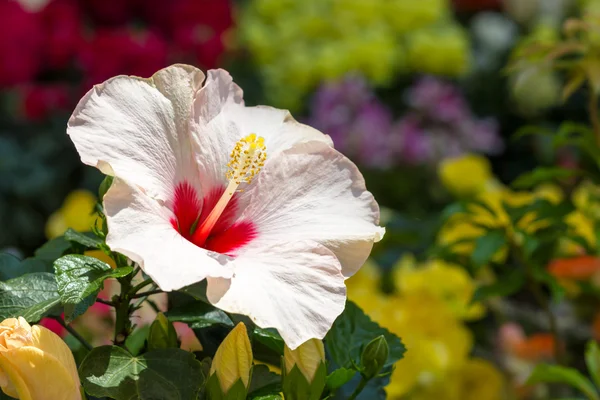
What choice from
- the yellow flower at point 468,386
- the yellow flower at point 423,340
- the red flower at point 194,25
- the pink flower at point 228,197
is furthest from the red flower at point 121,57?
the pink flower at point 228,197

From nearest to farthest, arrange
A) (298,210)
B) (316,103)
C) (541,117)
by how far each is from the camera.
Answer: (298,210) → (316,103) → (541,117)

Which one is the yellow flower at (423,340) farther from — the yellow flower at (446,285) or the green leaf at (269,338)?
the green leaf at (269,338)

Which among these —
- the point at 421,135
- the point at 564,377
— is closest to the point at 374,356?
the point at 564,377

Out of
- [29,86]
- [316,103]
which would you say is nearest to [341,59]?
[316,103]

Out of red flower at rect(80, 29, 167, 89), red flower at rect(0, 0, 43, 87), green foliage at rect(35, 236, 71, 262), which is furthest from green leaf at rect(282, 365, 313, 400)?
red flower at rect(0, 0, 43, 87)

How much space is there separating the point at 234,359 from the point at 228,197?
138mm

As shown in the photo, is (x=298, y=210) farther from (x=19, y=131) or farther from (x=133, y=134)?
(x=19, y=131)

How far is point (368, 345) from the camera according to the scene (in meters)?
0.70

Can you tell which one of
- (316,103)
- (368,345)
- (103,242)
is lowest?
(316,103)

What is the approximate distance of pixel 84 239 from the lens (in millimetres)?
679

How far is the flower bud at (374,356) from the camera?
0.69 meters

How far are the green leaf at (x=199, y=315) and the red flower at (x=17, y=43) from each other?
8.21 ft

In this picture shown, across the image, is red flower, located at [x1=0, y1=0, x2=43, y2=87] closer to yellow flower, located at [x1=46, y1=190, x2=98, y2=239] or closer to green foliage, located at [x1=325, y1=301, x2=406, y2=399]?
yellow flower, located at [x1=46, y1=190, x2=98, y2=239]

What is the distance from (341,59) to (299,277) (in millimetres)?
2777
